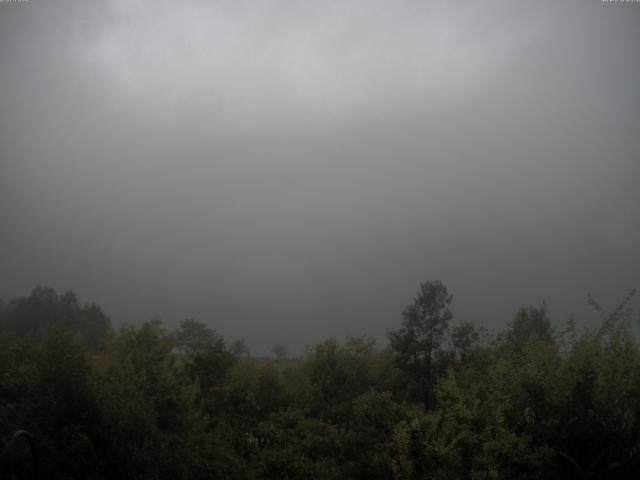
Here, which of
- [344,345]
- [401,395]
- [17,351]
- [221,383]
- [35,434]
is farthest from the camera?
[344,345]

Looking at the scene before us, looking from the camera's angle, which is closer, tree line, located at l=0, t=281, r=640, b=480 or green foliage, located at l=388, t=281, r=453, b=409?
tree line, located at l=0, t=281, r=640, b=480

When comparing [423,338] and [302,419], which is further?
[423,338]

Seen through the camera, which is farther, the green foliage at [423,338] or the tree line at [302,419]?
the green foliage at [423,338]

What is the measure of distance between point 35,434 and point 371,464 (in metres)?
19.4

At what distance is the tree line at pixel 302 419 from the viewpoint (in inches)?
605

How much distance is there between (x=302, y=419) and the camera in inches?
1379

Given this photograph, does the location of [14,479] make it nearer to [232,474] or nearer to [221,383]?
[232,474]

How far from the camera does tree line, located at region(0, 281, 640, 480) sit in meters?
15.4

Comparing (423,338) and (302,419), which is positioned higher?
(423,338)

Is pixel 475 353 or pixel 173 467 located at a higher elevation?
pixel 475 353

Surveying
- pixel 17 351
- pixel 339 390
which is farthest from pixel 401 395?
pixel 17 351

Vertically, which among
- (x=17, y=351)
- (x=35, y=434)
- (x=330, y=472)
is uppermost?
(x=17, y=351)

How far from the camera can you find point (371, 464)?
2795cm

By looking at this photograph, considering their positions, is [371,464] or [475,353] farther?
[475,353]
